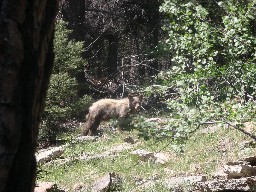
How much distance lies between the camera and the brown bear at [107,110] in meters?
16.7

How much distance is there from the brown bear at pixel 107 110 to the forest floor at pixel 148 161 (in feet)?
10.7

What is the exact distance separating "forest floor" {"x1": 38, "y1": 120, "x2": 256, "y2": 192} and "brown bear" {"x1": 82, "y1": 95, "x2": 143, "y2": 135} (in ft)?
10.7

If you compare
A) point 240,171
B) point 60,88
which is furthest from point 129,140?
point 240,171

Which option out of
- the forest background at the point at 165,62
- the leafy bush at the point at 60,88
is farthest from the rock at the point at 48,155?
the leafy bush at the point at 60,88

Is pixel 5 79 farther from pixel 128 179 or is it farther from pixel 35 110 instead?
pixel 128 179

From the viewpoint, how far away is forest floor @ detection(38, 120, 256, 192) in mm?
9031

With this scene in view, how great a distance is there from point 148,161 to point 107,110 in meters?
6.92

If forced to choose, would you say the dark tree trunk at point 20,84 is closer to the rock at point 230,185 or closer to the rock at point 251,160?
the rock at point 230,185

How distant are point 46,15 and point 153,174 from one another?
766 centimetres

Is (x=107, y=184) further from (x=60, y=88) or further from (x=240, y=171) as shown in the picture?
(x=60, y=88)

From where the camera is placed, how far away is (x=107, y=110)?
1730cm

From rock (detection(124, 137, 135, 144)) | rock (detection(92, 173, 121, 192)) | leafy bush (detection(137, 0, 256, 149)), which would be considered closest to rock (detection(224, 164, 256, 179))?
leafy bush (detection(137, 0, 256, 149))

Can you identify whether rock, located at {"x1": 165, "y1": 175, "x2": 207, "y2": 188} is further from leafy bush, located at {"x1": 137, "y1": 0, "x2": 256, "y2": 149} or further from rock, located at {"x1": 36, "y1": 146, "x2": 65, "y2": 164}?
rock, located at {"x1": 36, "y1": 146, "x2": 65, "y2": 164}

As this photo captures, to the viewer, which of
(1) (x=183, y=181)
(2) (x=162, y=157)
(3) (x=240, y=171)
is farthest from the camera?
(2) (x=162, y=157)
